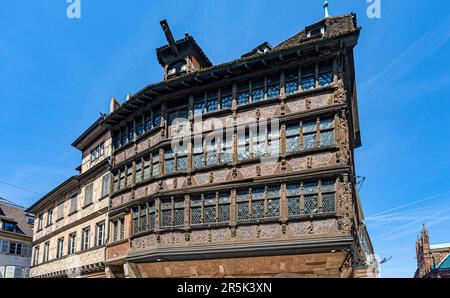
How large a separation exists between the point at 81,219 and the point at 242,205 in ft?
46.0

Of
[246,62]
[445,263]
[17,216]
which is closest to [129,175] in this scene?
[246,62]

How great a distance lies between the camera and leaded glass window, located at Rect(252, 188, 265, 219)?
685 inches

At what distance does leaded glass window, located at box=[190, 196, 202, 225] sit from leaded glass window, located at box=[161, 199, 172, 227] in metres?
1.23

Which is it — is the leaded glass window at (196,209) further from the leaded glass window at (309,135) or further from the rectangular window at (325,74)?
the rectangular window at (325,74)

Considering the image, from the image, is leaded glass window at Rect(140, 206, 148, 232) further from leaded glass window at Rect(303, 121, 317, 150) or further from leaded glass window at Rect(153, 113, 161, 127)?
leaded glass window at Rect(303, 121, 317, 150)

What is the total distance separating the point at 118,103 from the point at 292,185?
1548cm

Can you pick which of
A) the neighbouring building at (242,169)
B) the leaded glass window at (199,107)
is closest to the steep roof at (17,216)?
the neighbouring building at (242,169)

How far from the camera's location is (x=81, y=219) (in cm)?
2711

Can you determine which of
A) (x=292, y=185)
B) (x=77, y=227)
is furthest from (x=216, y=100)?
(x=77, y=227)

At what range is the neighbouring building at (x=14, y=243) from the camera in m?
39.7

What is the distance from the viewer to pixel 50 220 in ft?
108

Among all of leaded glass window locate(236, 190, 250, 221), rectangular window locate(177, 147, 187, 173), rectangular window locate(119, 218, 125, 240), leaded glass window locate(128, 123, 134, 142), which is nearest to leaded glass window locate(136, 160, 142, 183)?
leaded glass window locate(128, 123, 134, 142)

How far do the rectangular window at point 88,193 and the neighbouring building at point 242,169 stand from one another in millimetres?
3572

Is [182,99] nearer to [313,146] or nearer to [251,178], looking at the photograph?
[251,178]
